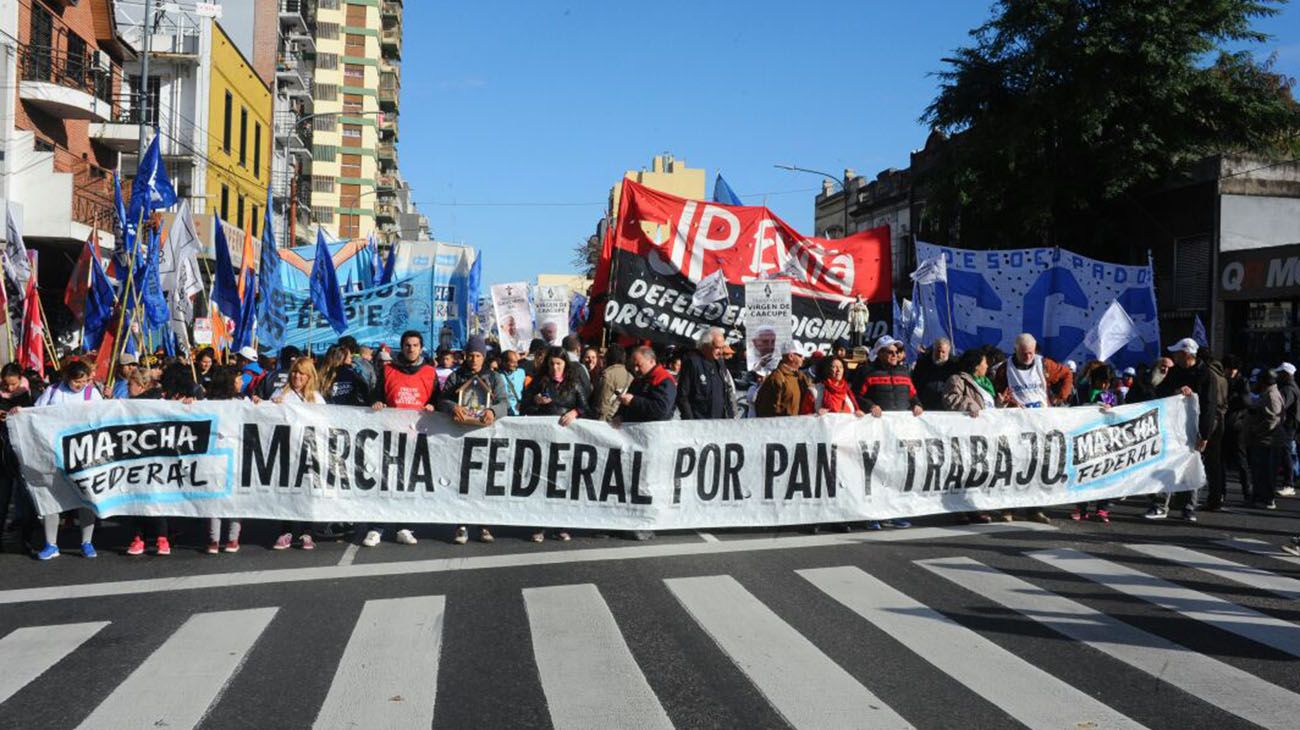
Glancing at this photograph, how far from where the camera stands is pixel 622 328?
13.3m

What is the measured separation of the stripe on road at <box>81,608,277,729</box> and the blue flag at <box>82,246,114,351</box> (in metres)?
10.1

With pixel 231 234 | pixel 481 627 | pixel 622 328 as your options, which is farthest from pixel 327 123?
pixel 481 627

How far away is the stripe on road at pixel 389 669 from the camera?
5.24 metres

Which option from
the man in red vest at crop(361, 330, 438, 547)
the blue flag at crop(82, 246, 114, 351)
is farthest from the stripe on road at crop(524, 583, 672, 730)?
the blue flag at crop(82, 246, 114, 351)

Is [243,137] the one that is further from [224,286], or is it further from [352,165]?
[352,165]

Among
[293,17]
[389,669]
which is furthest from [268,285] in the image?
[293,17]

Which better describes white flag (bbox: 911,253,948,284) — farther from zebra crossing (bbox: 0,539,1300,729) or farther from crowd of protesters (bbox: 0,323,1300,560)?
zebra crossing (bbox: 0,539,1300,729)

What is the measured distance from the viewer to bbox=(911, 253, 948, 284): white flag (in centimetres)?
1736

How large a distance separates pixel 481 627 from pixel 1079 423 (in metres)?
7.22

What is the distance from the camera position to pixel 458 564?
29.9ft

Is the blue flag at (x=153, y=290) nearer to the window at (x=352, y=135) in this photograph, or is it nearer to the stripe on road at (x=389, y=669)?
the stripe on road at (x=389, y=669)

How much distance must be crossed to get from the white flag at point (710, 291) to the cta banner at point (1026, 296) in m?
5.40

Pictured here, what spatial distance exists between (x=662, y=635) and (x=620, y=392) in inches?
164

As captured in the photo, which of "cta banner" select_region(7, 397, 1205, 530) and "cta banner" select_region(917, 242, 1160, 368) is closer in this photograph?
"cta banner" select_region(7, 397, 1205, 530)
